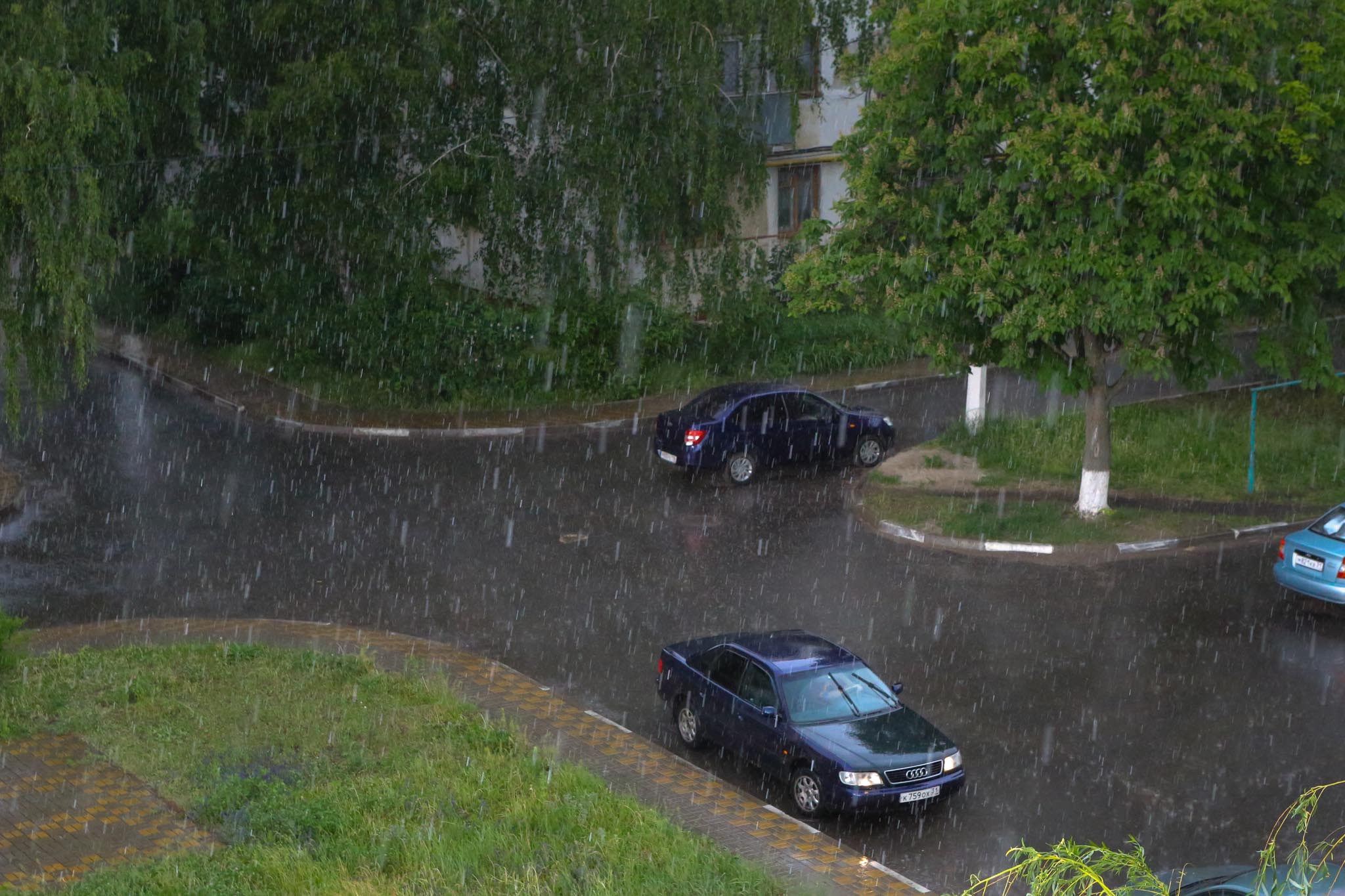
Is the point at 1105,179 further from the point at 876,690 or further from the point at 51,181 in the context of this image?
the point at 51,181

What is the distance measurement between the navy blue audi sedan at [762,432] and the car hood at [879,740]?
9.48 m

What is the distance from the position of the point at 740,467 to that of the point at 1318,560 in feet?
28.0

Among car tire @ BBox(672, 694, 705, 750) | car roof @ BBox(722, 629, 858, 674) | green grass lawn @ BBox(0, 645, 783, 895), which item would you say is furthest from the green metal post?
green grass lawn @ BBox(0, 645, 783, 895)

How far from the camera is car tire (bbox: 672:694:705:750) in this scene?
38.5 ft

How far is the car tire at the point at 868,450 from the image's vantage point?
835 inches

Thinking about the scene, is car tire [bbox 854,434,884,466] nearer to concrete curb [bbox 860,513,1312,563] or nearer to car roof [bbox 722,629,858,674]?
concrete curb [bbox 860,513,1312,563]

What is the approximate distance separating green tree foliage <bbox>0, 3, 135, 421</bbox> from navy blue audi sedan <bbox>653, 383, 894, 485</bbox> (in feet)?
28.0

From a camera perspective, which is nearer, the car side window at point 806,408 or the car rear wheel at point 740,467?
the car rear wheel at point 740,467

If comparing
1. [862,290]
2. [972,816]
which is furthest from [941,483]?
[972,816]

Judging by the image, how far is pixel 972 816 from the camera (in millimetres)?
10445

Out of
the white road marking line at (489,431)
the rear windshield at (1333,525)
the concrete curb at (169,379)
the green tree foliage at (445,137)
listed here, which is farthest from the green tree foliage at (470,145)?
the rear windshield at (1333,525)

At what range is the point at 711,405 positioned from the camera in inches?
819

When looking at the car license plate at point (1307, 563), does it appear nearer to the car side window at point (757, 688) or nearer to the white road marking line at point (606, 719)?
the car side window at point (757, 688)

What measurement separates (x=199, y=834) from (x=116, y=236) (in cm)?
1698
